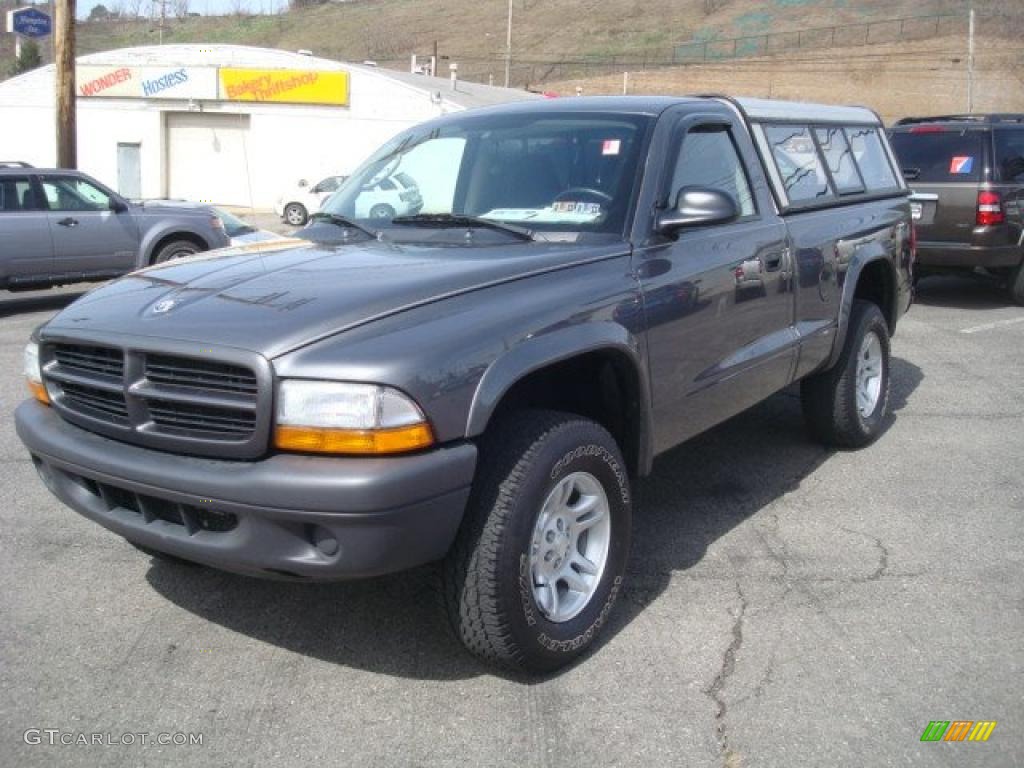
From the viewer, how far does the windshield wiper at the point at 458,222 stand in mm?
4043

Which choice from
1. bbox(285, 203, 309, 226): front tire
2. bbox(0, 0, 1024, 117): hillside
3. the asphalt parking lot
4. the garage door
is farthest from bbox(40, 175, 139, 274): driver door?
bbox(0, 0, 1024, 117): hillside

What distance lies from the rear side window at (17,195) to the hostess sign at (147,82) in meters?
22.3

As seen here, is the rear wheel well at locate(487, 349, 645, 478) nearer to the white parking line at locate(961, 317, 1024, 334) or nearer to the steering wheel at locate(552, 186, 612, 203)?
A: the steering wheel at locate(552, 186, 612, 203)

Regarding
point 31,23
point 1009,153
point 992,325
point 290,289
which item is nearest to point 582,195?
point 290,289

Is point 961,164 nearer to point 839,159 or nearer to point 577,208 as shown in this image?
point 839,159

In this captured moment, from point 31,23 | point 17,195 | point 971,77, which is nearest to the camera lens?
point 17,195

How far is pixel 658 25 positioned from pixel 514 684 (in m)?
73.7

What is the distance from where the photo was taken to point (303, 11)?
10381 centimetres

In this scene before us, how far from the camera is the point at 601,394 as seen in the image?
397 cm

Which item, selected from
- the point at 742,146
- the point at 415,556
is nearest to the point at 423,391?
the point at 415,556

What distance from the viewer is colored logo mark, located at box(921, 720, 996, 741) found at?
3.17 meters

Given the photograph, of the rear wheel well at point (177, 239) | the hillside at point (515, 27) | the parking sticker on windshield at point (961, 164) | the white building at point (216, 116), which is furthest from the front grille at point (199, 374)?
the hillside at point (515, 27)

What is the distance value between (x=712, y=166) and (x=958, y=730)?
2539 millimetres

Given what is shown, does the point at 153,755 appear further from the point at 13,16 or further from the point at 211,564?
the point at 13,16
